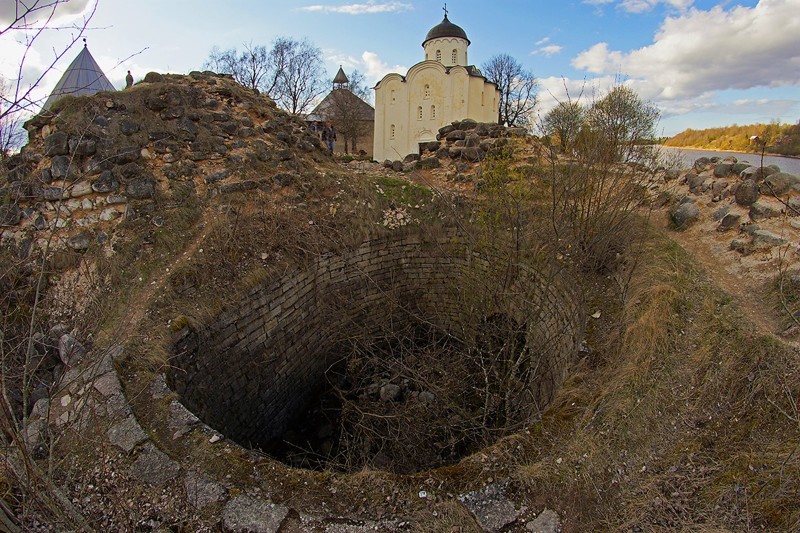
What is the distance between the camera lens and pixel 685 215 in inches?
262

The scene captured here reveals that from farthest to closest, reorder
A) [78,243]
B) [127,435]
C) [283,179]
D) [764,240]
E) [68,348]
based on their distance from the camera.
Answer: [283,179] < [78,243] < [764,240] < [68,348] < [127,435]

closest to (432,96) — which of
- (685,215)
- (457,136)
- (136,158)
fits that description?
(457,136)

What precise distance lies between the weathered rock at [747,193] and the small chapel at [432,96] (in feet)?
51.1

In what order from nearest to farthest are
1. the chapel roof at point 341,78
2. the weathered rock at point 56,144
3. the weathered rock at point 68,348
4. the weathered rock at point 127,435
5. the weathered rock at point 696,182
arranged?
the weathered rock at point 127,435, the weathered rock at point 68,348, the weathered rock at point 56,144, the weathered rock at point 696,182, the chapel roof at point 341,78

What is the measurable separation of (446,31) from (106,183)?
873 inches

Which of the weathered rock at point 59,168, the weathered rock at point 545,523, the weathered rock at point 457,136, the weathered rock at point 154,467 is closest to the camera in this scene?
the weathered rock at point 545,523

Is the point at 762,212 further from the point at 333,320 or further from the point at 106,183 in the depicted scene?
the point at 106,183

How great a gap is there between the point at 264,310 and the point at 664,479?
14.7 feet

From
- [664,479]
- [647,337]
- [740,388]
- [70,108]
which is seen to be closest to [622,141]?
[647,337]

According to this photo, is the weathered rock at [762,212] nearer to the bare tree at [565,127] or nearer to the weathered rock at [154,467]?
the bare tree at [565,127]

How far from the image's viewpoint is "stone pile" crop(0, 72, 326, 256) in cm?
580

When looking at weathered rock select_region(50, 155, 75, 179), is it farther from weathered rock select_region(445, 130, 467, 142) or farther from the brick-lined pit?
weathered rock select_region(445, 130, 467, 142)

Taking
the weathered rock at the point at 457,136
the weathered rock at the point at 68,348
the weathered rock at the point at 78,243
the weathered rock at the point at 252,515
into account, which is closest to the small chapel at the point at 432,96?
the weathered rock at the point at 457,136

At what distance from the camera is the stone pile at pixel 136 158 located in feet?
19.0
